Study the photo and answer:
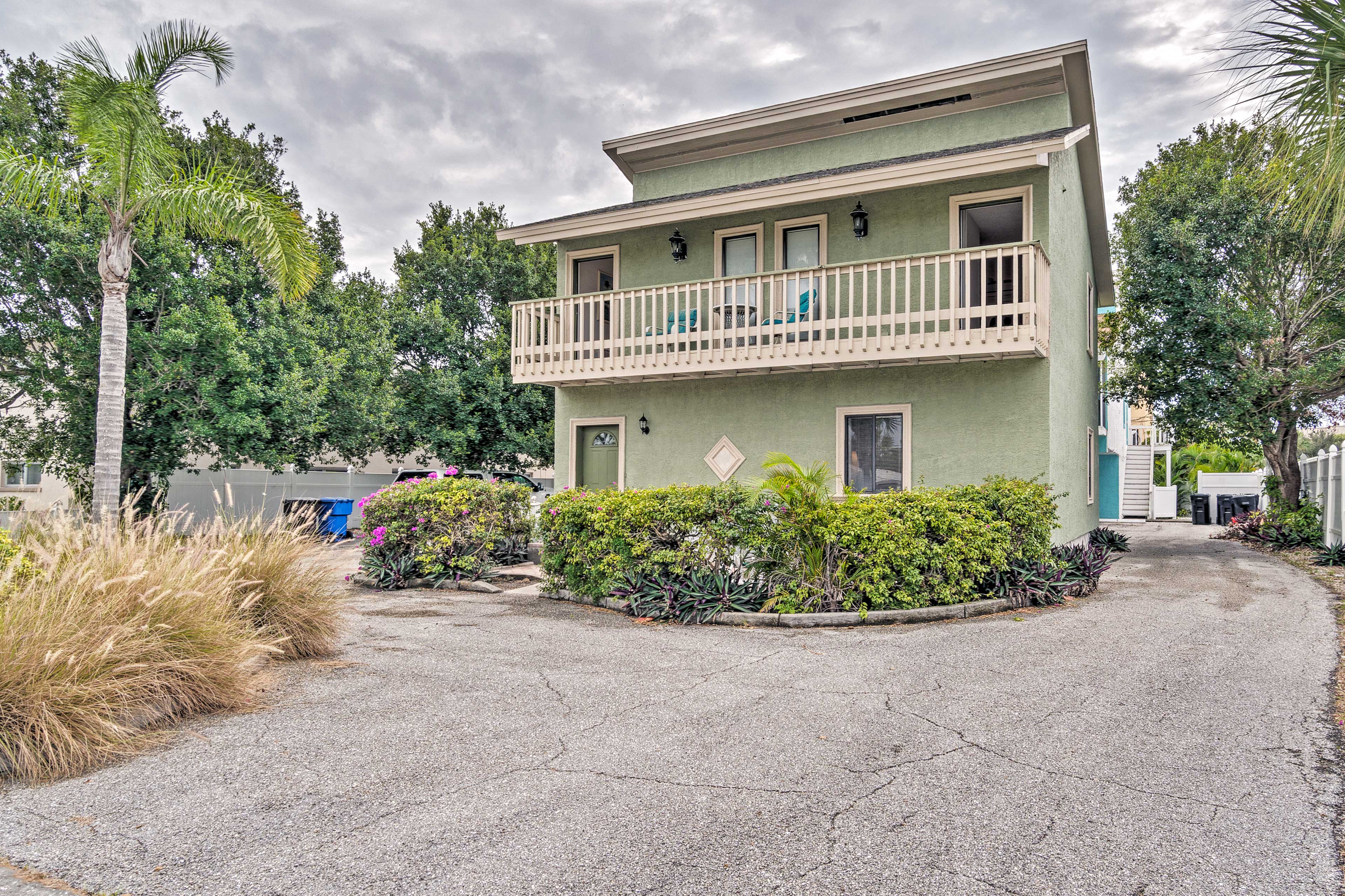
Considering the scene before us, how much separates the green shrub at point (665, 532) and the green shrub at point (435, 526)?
8.03 ft

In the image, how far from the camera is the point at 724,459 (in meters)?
13.1

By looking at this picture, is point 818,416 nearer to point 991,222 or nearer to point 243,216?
point 991,222

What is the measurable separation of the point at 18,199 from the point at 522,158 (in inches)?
449

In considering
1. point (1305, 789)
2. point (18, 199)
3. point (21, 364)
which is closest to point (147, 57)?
point (18, 199)

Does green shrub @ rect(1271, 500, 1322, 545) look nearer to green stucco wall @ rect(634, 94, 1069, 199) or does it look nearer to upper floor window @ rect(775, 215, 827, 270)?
green stucco wall @ rect(634, 94, 1069, 199)

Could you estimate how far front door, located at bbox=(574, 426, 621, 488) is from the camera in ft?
47.0

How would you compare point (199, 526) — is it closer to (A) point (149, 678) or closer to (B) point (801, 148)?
(A) point (149, 678)

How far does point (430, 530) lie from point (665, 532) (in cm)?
415

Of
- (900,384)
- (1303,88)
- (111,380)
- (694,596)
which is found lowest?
(694,596)

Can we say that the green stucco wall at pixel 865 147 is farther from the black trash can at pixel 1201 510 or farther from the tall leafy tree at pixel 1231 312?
the black trash can at pixel 1201 510

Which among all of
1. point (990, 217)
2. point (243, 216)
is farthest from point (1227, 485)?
point (243, 216)

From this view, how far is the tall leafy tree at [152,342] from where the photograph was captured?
49.7 ft

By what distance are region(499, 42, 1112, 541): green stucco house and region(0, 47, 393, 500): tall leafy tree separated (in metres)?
6.72

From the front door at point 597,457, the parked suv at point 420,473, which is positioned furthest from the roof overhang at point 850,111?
the parked suv at point 420,473
